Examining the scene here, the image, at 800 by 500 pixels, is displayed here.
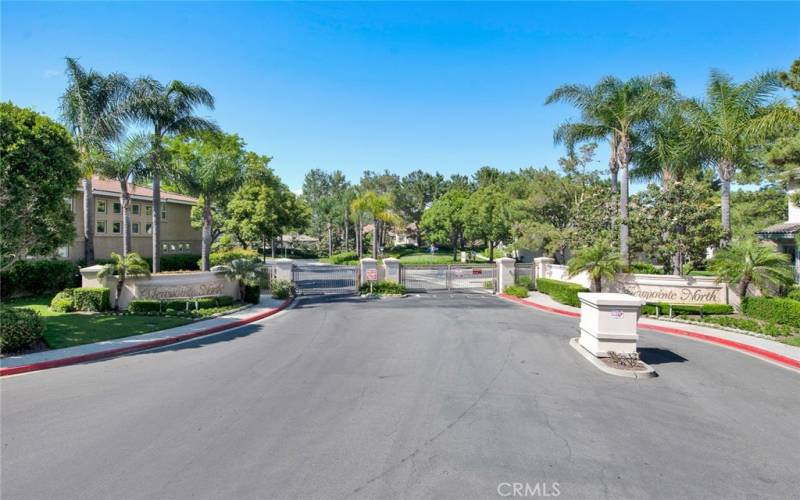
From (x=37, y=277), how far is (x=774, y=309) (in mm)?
30853

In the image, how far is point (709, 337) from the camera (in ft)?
48.2

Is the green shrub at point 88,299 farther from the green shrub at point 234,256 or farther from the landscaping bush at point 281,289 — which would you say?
the landscaping bush at point 281,289

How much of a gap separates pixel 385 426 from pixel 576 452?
2669 mm

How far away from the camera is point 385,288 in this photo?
86.6 feet

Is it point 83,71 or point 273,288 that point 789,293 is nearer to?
point 273,288

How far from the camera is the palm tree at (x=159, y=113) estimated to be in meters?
23.2

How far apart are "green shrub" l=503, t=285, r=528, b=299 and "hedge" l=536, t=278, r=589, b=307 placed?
120 centimetres

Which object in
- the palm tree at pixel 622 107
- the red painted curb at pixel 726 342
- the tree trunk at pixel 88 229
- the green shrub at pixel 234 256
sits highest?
the palm tree at pixel 622 107

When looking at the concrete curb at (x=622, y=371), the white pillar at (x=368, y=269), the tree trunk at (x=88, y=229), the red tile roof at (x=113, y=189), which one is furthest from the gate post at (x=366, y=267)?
the concrete curb at (x=622, y=371)

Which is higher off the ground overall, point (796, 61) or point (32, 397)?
point (796, 61)

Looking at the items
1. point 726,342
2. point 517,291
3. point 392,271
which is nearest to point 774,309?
point 726,342

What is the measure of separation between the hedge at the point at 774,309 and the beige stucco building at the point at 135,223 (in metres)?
31.6

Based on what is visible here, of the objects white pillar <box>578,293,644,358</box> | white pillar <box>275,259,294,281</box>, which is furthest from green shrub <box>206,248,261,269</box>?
white pillar <box>578,293,644,358</box>

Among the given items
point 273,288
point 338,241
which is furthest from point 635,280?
point 338,241
